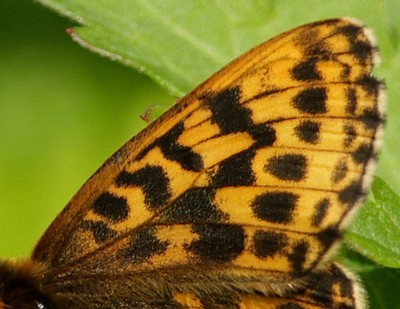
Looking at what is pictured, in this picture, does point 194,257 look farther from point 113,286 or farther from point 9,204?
point 9,204

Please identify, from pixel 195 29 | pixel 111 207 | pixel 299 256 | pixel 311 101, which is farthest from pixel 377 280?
pixel 195 29

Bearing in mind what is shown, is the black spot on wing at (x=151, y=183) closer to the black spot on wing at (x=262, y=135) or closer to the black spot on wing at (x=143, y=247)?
the black spot on wing at (x=143, y=247)

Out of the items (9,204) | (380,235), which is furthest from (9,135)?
(380,235)

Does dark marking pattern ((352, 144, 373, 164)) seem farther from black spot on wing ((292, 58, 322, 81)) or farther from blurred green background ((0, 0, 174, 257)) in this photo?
blurred green background ((0, 0, 174, 257))

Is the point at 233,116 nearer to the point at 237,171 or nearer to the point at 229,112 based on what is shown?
→ the point at 229,112

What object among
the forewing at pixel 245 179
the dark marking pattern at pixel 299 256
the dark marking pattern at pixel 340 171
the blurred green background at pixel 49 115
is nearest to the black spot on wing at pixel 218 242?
the forewing at pixel 245 179
